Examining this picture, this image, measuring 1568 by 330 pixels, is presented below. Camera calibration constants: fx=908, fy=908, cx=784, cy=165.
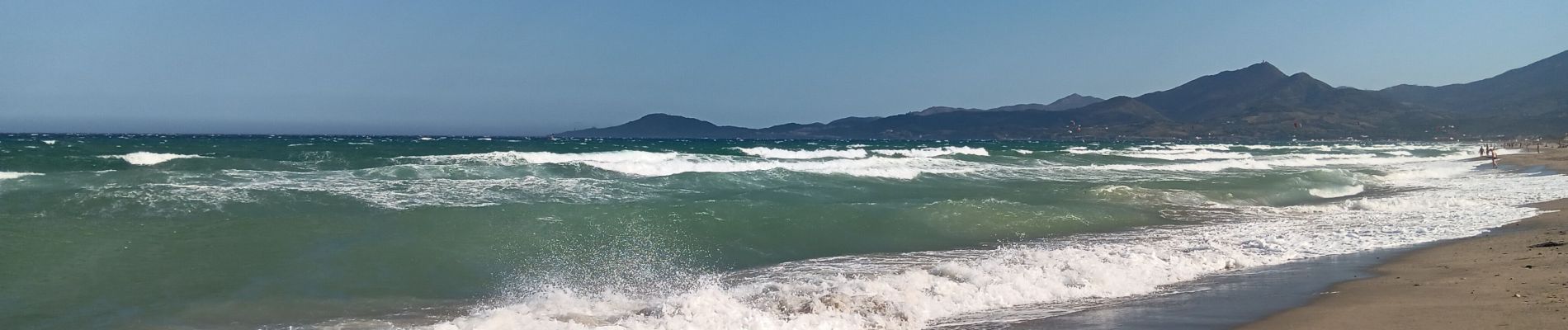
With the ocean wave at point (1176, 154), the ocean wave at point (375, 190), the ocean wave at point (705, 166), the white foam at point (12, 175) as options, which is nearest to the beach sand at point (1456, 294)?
the ocean wave at point (375, 190)

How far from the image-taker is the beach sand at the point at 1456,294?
591 cm

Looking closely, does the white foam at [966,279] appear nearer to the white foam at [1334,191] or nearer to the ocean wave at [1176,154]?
the white foam at [1334,191]

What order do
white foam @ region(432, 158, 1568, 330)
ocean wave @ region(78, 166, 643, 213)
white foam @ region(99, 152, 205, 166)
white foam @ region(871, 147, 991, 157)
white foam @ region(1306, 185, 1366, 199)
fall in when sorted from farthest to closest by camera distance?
white foam @ region(871, 147, 991, 157) → white foam @ region(99, 152, 205, 166) → white foam @ region(1306, 185, 1366, 199) → ocean wave @ region(78, 166, 643, 213) → white foam @ region(432, 158, 1568, 330)

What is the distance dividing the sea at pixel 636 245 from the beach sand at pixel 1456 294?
118 cm

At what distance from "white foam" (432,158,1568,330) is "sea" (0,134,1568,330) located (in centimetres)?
3

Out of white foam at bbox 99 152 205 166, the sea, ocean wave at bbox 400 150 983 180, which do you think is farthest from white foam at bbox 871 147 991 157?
white foam at bbox 99 152 205 166

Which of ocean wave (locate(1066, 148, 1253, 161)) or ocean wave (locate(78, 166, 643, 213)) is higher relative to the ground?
ocean wave (locate(78, 166, 643, 213))

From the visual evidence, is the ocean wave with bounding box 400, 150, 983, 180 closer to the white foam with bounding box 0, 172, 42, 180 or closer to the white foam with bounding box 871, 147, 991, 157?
the white foam with bounding box 0, 172, 42, 180

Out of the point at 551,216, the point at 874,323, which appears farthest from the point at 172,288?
the point at 874,323

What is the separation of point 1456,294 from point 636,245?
8.14 metres

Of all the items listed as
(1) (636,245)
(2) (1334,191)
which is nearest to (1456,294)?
(1) (636,245)

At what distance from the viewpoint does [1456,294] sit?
699 cm

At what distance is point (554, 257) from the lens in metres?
10.2

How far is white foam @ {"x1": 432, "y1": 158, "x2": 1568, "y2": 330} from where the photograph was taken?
21.7ft
